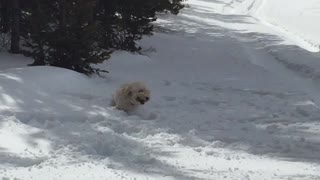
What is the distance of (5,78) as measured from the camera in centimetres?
840

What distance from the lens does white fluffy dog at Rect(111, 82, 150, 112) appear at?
730cm

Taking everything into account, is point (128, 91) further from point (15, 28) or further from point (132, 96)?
point (15, 28)

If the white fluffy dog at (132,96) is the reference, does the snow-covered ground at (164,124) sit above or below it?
below

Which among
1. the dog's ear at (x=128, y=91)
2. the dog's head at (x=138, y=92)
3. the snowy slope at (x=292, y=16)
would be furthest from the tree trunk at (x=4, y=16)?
the snowy slope at (x=292, y=16)

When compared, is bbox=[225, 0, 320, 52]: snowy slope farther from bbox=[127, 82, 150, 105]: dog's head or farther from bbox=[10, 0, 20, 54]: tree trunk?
bbox=[127, 82, 150, 105]: dog's head

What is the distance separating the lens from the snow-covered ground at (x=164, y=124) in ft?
16.7

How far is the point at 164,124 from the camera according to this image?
6.95m

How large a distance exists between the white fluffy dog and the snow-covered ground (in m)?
0.14

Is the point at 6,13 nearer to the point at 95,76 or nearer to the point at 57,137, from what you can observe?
the point at 95,76

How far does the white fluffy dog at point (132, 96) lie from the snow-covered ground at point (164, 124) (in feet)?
0.45

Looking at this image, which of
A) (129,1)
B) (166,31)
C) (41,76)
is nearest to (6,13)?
(129,1)

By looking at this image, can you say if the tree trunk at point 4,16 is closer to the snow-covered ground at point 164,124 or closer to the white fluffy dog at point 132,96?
the snow-covered ground at point 164,124

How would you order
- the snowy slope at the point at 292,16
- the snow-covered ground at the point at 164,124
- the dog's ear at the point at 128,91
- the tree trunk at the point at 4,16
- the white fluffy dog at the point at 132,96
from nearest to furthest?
the snow-covered ground at the point at 164,124, the white fluffy dog at the point at 132,96, the dog's ear at the point at 128,91, the tree trunk at the point at 4,16, the snowy slope at the point at 292,16

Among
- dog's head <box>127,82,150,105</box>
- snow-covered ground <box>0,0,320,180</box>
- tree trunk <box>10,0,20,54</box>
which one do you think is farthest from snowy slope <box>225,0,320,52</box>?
dog's head <box>127,82,150,105</box>
